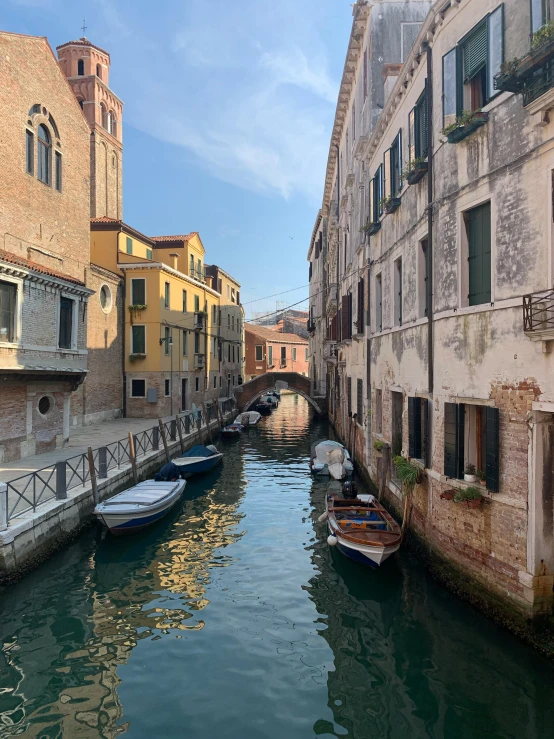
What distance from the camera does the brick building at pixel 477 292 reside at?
6.72 metres

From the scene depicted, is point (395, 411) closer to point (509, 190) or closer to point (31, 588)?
point (509, 190)

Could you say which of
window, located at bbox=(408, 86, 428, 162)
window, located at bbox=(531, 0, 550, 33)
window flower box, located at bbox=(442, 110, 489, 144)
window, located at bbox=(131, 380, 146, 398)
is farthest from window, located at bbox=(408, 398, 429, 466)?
window, located at bbox=(131, 380, 146, 398)

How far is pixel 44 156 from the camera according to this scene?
17.6 metres

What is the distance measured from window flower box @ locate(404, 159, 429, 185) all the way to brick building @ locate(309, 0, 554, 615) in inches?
1.7

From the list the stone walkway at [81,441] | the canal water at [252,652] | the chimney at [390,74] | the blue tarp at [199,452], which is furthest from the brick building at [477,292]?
the stone walkway at [81,441]

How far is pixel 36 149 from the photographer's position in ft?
55.5

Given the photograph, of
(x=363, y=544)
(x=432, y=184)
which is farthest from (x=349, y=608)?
(x=432, y=184)

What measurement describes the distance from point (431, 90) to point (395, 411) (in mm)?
6838

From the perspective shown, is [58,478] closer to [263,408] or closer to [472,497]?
[472,497]

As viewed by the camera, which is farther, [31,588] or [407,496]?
[407,496]

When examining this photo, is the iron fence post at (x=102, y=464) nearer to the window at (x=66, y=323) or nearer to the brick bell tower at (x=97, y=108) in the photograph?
the window at (x=66, y=323)

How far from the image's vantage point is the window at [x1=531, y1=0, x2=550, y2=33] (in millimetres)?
6589

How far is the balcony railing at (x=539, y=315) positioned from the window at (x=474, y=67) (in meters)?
3.31

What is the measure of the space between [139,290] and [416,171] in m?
20.0
